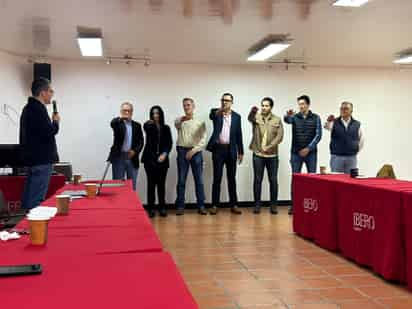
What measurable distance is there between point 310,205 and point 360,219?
0.98 m

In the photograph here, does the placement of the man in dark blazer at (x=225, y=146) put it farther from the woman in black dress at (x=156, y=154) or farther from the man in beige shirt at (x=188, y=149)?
the woman in black dress at (x=156, y=154)

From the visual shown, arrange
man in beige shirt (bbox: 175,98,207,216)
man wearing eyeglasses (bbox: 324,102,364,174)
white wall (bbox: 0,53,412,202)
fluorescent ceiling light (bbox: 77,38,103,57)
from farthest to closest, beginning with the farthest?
white wall (bbox: 0,53,412,202)
man in beige shirt (bbox: 175,98,207,216)
man wearing eyeglasses (bbox: 324,102,364,174)
fluorescent ceiling light (bbox: 77,38,103,57)

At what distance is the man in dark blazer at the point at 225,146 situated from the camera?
6.31 metres

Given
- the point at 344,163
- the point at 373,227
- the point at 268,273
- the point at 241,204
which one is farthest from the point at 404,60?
the point at 268,273

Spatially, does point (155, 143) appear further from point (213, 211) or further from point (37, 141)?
point (37, 141)

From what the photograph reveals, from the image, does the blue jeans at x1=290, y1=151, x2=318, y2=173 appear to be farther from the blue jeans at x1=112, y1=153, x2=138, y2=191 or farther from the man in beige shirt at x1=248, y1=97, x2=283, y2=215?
the blue jeans at x1=112, y1=153, x2=138, y2=191

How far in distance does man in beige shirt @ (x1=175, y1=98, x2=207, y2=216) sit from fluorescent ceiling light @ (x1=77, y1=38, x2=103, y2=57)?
137 centimetres

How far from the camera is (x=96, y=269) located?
45.1 inches

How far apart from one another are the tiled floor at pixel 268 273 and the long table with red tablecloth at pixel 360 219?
109 mm

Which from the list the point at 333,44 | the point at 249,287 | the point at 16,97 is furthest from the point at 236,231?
the point at 16,97

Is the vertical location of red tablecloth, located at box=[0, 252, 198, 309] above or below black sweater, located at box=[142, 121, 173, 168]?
below

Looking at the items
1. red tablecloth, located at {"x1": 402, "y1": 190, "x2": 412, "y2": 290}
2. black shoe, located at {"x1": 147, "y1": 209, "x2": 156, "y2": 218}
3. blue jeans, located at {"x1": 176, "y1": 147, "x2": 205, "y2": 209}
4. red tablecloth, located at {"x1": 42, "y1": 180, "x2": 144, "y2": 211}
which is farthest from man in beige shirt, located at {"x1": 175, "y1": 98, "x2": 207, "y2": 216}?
red tablecloth, located at {"x1": 402, "y1": 190, "x2": 412, "y2": 290}

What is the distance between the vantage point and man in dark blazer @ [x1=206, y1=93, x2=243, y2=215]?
6309 mm

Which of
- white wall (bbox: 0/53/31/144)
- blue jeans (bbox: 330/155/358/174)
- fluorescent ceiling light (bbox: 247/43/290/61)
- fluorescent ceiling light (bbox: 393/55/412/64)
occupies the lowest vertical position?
blue jeans (bbox: 330/155/358/174)
